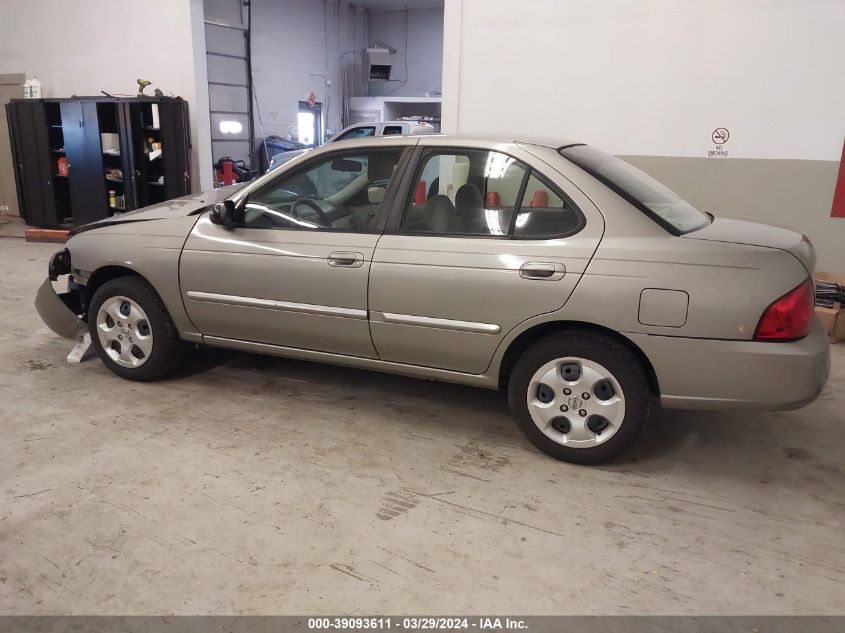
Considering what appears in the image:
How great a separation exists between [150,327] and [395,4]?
15.1 m

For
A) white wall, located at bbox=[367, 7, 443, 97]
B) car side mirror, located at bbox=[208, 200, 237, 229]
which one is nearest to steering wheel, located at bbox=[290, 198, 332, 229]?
car side mirror, located at bbox=[208, 200, 237, 229]

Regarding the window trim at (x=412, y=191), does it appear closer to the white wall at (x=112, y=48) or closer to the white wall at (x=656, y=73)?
the white wall at (x=656, y=73)

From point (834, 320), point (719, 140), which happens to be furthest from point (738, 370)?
point (719, 140)

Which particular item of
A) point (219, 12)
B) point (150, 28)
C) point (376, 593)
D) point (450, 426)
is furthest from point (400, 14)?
point (376, 593)

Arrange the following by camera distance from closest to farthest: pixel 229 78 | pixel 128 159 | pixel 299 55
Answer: pixel 128 159, pixel 229 78, pixel 299 55

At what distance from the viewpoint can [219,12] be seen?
1226cm

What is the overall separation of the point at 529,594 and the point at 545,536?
34cm

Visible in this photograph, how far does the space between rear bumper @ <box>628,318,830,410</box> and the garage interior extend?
1.48 ft

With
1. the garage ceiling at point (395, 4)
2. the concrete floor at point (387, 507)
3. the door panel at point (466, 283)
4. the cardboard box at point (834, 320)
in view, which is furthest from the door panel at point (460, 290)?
the garage ceiling at point (395, 4)

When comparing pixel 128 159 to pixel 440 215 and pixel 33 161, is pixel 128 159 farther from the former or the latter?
pixel 440 215

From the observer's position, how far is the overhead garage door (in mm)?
12211

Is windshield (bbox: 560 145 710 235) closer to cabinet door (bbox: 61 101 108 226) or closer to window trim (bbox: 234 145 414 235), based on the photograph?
window trim (bbox: 234 145 414 235)

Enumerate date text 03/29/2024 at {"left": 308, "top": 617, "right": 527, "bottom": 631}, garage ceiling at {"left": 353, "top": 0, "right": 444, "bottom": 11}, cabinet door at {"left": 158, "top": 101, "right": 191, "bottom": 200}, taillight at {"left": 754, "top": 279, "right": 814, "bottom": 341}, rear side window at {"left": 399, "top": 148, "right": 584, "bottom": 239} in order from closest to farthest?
date text 03/29/2024 at {"left": 308, "top": 617, "right": 527, "bottom": 631}, taillight at {"left": 754, "top": 279, "right": 814, "bottom": 341}, rear side window at {"left": 399, "top": 148, "right": 584, "bottom": 239}, cabinet door at {"left": 158, "top": 101, "right": 191, "bottom": 200}, garage ceiling at {"left": 353, "top": 0, "right": 444, "bottom": 11}

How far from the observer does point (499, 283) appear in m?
2.79
